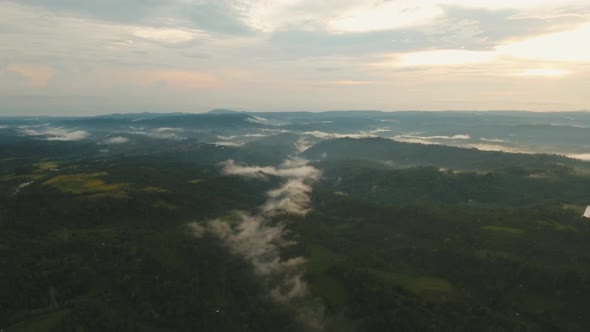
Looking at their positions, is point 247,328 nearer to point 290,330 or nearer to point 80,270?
point 290,330

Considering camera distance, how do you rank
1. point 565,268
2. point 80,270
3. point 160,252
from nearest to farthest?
1. point 80,270
2. point 565,268
3. point 160,252

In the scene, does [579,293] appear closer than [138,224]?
Yes

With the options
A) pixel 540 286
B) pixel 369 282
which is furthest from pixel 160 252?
pixel 540 286

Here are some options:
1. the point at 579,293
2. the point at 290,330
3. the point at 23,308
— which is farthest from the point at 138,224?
the point at 579,293

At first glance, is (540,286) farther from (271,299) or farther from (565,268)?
(271,299)

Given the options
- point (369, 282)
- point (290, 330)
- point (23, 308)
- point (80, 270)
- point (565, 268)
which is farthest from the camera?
point (565, 268)

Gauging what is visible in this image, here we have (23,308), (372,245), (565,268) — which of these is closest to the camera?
(23,308)

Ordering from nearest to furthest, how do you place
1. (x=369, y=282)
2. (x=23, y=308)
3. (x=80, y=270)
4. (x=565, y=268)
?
(x=23, y=308), (x=80, y=270), (x=369, y=282), (x=565, y=268)

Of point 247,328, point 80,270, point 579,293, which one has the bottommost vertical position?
point 247,328

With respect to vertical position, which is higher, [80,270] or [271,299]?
[80,270]
